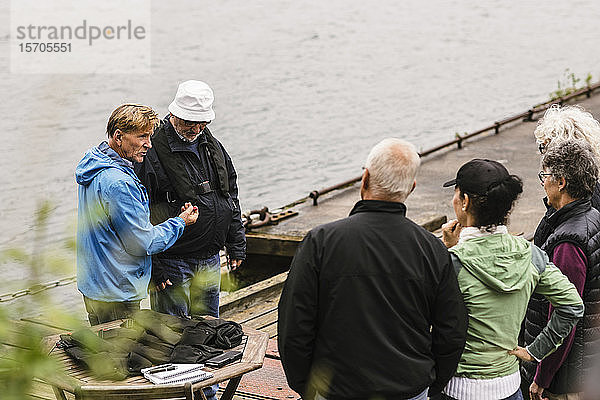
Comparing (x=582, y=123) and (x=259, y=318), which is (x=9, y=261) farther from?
(x=259, y=318)

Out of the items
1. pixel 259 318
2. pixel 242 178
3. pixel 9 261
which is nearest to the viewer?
pixel 9 261

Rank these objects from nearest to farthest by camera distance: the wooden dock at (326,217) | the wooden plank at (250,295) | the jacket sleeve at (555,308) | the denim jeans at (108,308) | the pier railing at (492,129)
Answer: the jacket sleeve at (555,308) → the denim jeans at (108,308) → the wooden dock at (326,217) → the wooden plank at (250,295) → the pier railing at (492,129)

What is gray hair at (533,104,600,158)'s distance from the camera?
3.62 meters

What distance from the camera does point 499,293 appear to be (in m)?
2.99

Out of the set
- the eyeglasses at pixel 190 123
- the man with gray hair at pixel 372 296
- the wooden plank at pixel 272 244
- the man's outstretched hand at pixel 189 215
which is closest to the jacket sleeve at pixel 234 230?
the eyeglasses at pixel 190 123

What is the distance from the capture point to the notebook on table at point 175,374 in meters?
3.32

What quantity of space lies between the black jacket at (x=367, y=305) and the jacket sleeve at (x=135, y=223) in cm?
107

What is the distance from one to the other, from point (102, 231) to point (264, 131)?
1448cm

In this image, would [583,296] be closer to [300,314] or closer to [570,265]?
[570,265]

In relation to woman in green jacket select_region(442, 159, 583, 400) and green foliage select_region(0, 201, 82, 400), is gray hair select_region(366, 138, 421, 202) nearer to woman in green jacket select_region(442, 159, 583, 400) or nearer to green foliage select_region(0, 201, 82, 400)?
woman in green jacket select_region(442, 159, 583, 400)

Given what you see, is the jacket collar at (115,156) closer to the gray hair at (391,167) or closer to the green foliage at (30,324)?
the gray hair at (391,167)

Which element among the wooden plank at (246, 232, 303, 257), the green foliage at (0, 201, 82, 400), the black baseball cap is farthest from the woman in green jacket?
the wooden plank at (246, 232, 303, 257)

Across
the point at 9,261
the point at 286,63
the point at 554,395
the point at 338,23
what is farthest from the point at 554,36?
the point at 9,261

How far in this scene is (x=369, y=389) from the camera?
9.07 ft
